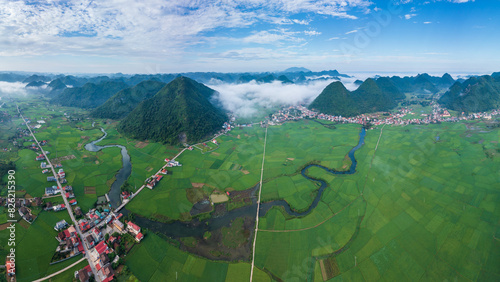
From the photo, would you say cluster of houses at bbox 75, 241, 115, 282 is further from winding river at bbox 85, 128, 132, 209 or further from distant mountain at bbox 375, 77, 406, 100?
distant mountain at bbox 375, 77, 406, 100

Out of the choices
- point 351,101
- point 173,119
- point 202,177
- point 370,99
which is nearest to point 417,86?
point 370,99

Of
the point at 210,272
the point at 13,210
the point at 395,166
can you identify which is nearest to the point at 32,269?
the point at 13,210

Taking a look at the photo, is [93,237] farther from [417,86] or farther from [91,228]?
[417,86]

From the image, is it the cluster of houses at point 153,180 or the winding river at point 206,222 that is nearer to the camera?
the winding river at point 206,222

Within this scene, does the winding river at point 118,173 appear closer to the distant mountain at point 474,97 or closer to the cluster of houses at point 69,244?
the cluster of houses at point 69,244

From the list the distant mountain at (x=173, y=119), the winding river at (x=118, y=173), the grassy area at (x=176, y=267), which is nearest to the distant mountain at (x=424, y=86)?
the distant mountain at (x=173, y=119)

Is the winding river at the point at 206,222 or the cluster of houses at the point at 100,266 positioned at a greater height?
the cluster of houses at the point at 100,266
